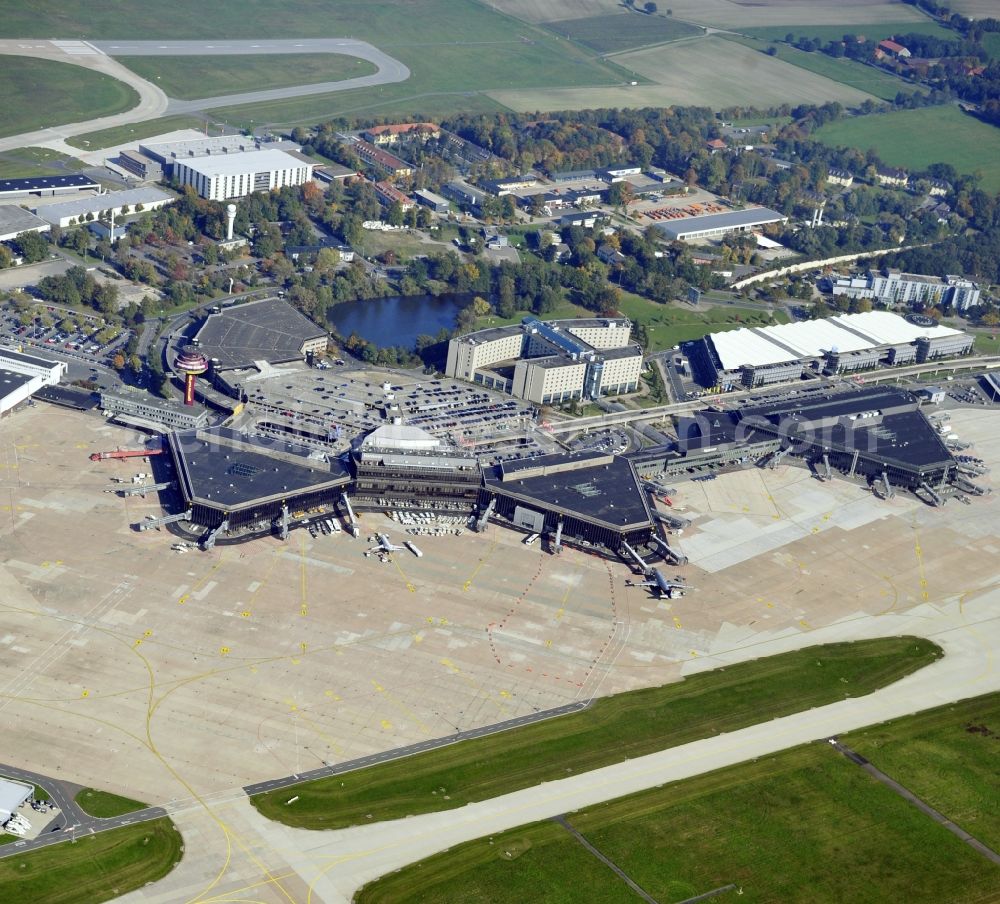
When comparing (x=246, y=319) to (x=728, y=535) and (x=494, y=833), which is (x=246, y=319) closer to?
(x=728, y=535)

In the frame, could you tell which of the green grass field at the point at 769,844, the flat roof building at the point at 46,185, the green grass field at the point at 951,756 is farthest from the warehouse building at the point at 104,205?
the green grass field at the point at 951,756

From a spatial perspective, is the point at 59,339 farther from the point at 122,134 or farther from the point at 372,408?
the point at 122,134

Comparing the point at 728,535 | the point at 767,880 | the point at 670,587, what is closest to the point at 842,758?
the point at 767,880

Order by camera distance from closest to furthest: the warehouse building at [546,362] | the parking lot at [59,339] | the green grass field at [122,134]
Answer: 1. the parking lot at [59,339]
2. the warehouse building at [546,362]
3. the green grass field at [122,134]

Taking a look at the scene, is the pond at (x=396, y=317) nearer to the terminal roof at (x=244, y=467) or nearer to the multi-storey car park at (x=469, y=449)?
the multi-storey car park at (x=469, y=449)

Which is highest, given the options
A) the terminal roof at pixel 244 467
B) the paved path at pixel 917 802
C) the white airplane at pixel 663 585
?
the terminal roof at pixel 244 467

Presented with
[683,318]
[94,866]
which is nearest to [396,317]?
[683,318]

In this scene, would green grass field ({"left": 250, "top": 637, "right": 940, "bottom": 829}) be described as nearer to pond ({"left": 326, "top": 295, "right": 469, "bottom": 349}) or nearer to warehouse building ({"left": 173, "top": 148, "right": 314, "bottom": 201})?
pond ({"left": 326, "top": 295, "right": 469, "bottom": 349})

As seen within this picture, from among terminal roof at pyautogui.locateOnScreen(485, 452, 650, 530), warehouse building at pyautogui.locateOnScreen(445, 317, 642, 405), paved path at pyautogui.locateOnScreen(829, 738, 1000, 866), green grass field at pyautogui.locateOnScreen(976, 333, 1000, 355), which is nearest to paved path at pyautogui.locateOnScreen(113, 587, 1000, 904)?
paved path at pyautogui.locateOnScreen(829, 738, 1000, 866)
